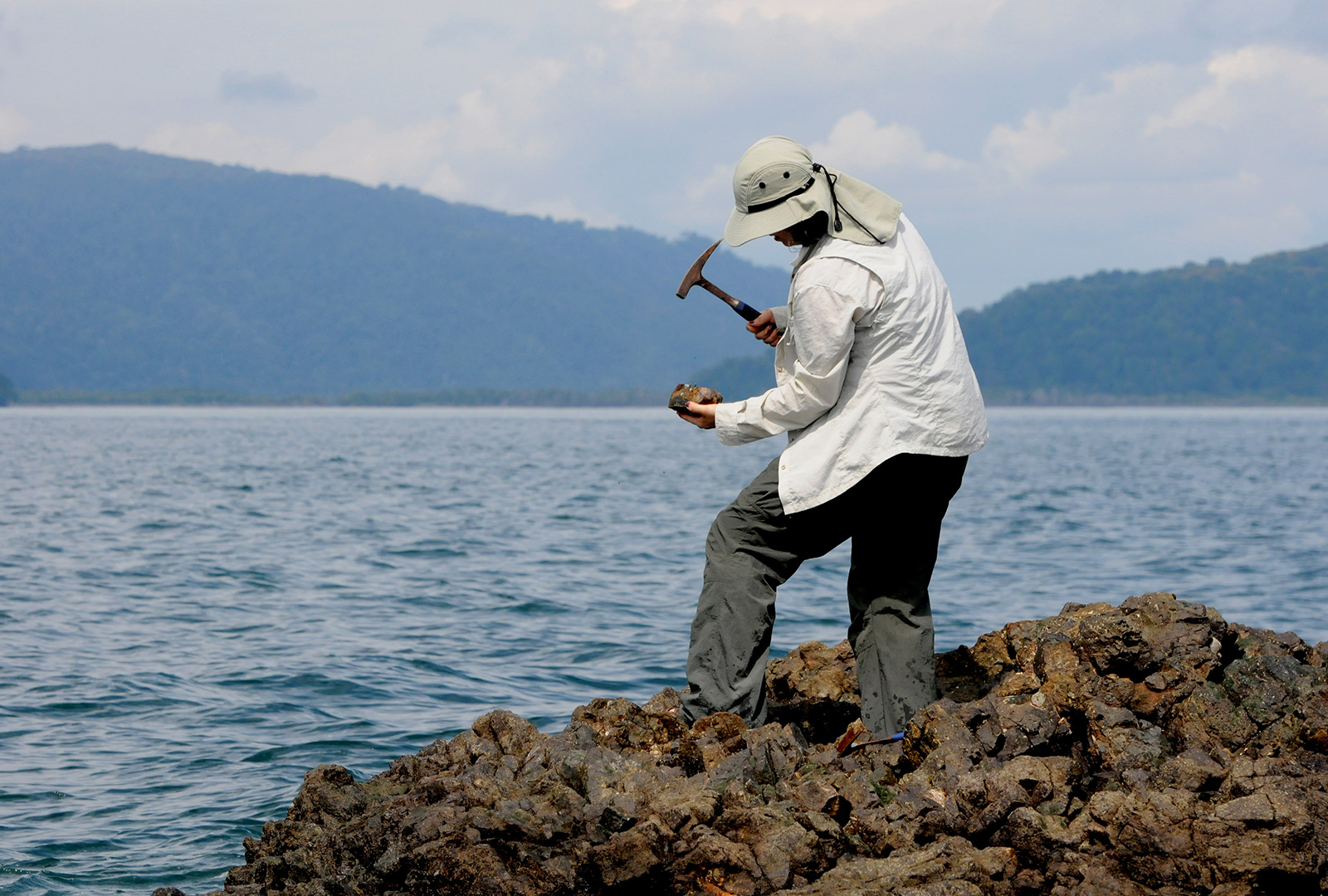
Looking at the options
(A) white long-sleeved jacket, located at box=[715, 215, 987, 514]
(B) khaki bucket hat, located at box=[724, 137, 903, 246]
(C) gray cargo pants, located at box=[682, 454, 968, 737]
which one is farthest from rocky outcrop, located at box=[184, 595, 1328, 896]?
(B) khaki bucket hat, located at box=[724, 137, 903, 246]

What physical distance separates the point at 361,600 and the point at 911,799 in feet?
37.6

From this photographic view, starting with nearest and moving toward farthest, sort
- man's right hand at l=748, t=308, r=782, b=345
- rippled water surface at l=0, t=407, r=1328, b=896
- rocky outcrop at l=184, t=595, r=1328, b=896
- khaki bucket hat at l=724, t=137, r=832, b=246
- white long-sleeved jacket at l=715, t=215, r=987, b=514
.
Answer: rocky outcrop at l=184, t=595, r=1328, b=896, white long-sleeved jacket at l=715, t=215, r=987, b=514, khaki bucket hat at l=724, t=137, r=832, b=246, man's right hand at l=748, t=308, r=782, b=345, rippled water surface at l=0, t=407, r=1328, b=896

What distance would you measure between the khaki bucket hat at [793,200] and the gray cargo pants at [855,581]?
2.97 feet

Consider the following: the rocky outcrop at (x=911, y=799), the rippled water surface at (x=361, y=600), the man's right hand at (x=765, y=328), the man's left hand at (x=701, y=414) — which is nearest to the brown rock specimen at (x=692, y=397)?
the man's left hand at (x=701, y=414)

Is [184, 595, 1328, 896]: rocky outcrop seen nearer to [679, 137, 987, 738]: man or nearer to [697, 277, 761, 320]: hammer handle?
[679, 137, 987, 738]: man

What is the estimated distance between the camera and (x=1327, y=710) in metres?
5.46

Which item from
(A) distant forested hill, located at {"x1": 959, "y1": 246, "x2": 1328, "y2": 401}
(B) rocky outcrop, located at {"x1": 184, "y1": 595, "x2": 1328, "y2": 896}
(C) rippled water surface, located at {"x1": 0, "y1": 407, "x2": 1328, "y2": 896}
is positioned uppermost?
(A) distant forested hill, located at {"x1": 959, "y1": 246, "x2": 1328, "y2": 401}

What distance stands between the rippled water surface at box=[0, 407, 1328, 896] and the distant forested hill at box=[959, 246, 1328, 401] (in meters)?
141

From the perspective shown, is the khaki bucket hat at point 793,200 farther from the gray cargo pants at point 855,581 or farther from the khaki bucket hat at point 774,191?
the gray cargo pants at point 855,581

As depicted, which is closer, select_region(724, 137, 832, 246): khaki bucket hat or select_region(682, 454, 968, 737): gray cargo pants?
select_region(724, 137, 832, 246): khaki bucket hat

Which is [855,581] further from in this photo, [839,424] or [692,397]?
[692,397]

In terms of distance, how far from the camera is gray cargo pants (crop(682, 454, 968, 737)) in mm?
5176

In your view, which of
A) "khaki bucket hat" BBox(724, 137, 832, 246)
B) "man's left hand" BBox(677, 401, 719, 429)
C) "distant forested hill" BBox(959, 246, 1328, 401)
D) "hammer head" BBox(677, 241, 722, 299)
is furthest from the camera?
"distant forested hill" BBox(959, 246, 1328, 401)

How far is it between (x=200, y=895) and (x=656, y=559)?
47.8 ft
